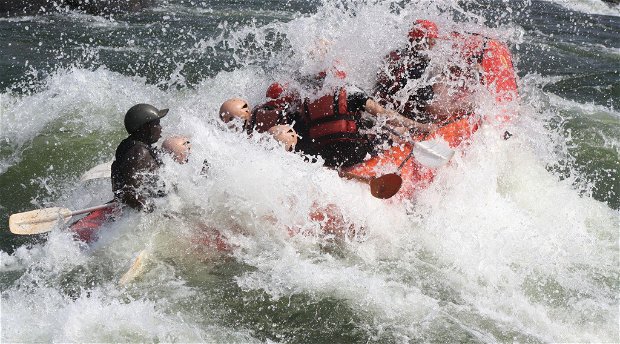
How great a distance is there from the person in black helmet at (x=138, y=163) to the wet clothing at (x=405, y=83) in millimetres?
2059

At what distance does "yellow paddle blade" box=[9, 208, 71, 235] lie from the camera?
4859 mm

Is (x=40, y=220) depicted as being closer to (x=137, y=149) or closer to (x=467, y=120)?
(x=137, y=149)

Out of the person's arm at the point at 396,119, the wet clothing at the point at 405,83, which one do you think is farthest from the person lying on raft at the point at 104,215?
the wet clothing at the point at 405,83

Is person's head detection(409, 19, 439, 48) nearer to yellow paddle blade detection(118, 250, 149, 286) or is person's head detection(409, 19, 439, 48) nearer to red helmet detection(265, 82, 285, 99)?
red helmet detection(265, 82, 285, 99)

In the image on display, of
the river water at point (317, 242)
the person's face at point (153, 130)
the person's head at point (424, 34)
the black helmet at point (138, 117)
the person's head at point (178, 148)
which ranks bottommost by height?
the river water at point (317, 242)

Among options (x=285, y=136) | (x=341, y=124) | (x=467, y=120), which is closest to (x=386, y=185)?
(x=341, y=124)

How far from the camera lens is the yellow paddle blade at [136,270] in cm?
446

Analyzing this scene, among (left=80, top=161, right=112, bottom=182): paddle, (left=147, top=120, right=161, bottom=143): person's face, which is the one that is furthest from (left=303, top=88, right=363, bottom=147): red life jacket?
(left=80, top=161, right=112, bottom=182): paddle

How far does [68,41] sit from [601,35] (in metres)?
10.8

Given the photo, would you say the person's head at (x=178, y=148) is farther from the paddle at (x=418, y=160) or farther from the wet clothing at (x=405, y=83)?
the wet clothing at (x=405, y=83)

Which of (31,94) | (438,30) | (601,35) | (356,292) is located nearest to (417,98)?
(438,30)

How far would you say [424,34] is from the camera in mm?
5688

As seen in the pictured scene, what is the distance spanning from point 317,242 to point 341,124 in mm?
1001

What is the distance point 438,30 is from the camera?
586 centimetres
